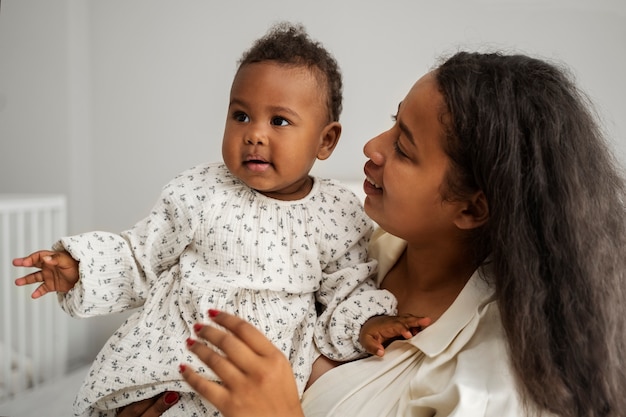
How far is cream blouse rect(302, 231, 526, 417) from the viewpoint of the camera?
86 cm

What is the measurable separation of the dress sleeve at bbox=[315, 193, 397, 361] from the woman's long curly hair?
249mm

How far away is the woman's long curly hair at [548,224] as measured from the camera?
33.4 inches

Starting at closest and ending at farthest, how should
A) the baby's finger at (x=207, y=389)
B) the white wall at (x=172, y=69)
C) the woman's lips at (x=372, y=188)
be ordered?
the baby's finger at (x=207, y=389)
the woman's lips at (x=372, y=188)
the white wall at (x=172, y=69)

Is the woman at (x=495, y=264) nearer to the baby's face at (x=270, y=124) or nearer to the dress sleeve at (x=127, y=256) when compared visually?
the baby's face at (x=270, y=124)

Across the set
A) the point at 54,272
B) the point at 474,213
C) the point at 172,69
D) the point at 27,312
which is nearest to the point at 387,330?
the point at 474,213

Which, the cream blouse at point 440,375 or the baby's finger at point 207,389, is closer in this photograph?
the baby's finger at point 207,389

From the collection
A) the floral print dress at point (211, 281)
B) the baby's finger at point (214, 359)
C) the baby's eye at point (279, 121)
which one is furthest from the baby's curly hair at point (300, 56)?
the baby's finger at point (214, 359)

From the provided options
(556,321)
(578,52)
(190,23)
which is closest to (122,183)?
(190,23)

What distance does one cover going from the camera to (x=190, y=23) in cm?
225

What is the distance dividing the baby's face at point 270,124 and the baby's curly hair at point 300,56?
0.02 m

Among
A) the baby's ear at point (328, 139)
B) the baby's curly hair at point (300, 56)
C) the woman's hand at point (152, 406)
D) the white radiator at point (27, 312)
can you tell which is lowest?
the white radiator at point (27, 312)

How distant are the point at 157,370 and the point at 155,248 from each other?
0.24 m

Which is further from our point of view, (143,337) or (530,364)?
(143,337)

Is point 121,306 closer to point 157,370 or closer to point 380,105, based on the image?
point 157,370
